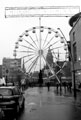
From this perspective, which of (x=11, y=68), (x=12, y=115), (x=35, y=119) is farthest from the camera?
(x=11, y=68)

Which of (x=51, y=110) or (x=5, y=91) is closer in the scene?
(x=5, y=91)

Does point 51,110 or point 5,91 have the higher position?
point 5,91

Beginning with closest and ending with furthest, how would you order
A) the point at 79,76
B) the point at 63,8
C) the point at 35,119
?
1. the point at 35,119
2. the point at 63,8
3. the point at 79,76

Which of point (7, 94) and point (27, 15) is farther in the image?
point (27, 15)

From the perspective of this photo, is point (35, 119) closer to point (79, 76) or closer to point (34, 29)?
point (79, 76)

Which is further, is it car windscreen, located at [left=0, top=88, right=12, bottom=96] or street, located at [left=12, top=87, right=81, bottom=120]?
car windscreen, located at [left=0, top=88, right=12, bottom=96]

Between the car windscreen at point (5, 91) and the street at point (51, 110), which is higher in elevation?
the car windscreen at point (5, 91)

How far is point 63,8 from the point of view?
115 ft

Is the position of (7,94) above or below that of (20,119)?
above

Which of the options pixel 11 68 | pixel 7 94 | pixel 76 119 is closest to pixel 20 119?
pixel 7 94

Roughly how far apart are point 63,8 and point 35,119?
1061 inches

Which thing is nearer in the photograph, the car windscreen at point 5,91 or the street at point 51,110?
the street at point 51,110

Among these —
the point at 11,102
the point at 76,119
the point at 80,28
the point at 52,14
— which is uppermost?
the point at 52,14

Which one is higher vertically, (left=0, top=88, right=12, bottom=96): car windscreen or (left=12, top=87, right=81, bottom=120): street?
(left=0, top=88, right=12, bottom=96): car windscreen
